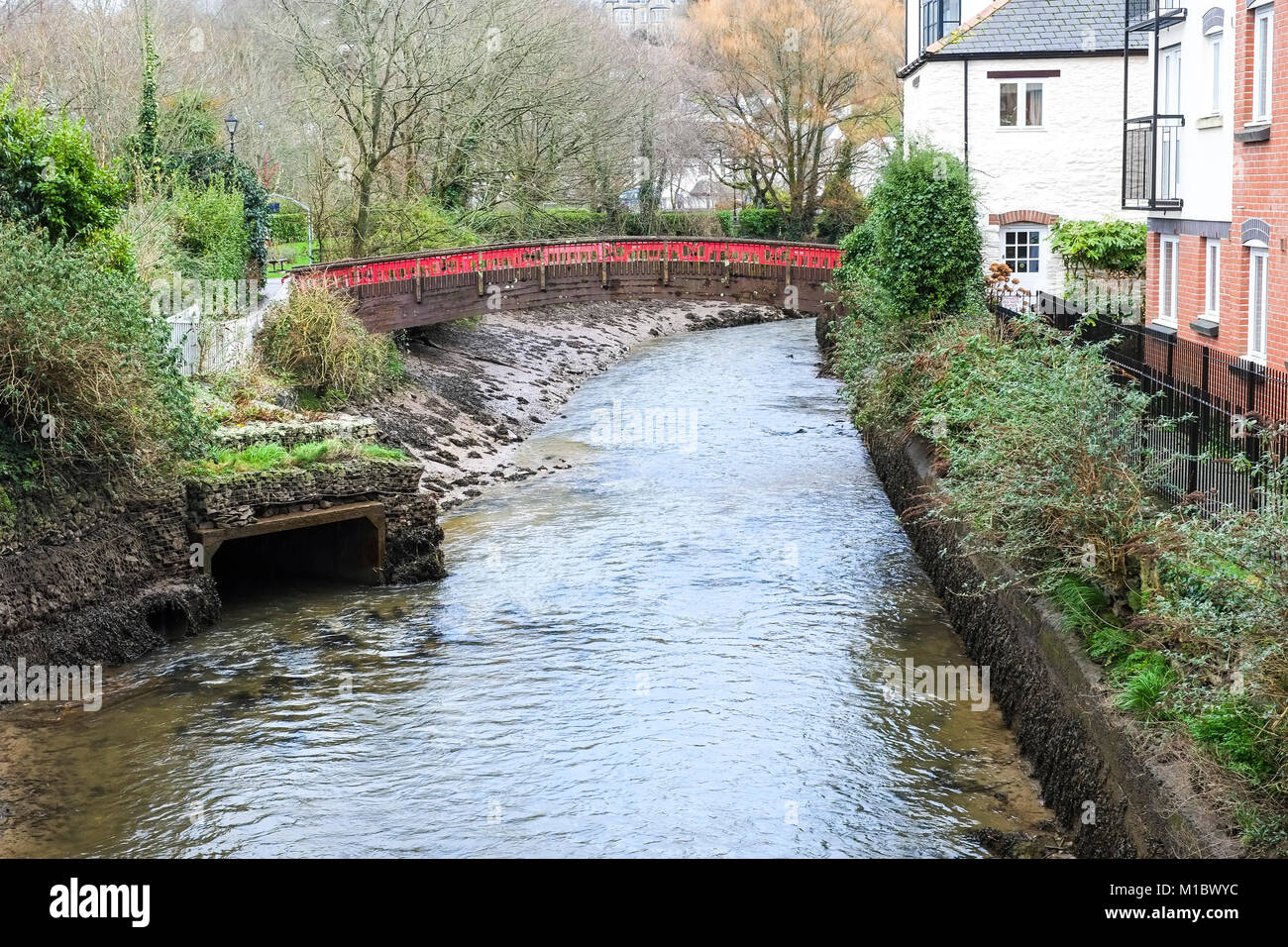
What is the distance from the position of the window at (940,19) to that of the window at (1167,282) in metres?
12.6

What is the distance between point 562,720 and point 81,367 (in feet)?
21.5

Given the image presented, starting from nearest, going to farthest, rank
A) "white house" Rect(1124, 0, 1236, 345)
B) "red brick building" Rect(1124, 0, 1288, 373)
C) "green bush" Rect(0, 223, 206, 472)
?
"green bush" Rect(0, 223, 206, 472), "red brick building" Rect(1124, 0, 1288, 373), "white house" Rect(1124, 0, 1236, 345)

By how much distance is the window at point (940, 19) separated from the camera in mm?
34312

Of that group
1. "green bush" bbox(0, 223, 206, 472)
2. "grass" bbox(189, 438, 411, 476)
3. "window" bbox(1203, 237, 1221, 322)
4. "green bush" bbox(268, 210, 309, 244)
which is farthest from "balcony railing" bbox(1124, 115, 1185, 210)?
"green bush" bbox(268, 210, 309, 244)

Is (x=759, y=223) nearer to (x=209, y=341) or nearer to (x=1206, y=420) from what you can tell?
(x=209, y=341)

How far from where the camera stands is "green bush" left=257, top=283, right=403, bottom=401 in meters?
26.5

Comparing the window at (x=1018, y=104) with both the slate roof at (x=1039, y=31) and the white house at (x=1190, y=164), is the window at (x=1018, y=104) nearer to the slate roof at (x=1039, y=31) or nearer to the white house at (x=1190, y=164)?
the slate roof at (x=1039, y=31)

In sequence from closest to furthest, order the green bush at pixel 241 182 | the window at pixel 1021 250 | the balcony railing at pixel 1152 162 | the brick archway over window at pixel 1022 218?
the balcony railing at pixel 1152 162 < the brick archway over window at pixel 1022 218 < the window at pixel 1021 250 < the green bush at pixel 241 182

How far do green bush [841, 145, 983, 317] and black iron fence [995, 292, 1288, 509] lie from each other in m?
3.98

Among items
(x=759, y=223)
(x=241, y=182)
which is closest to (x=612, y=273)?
(x=241, y=182)

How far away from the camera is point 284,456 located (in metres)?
19.2

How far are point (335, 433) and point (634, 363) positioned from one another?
918 inches

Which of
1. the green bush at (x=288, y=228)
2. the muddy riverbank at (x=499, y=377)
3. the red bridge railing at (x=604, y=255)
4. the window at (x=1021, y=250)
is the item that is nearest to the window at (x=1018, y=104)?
the window at (x=1021, y=250)

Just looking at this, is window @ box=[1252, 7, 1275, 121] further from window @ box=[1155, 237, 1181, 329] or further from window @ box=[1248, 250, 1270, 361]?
window @ box=[1155, 237, 1181, 329]
